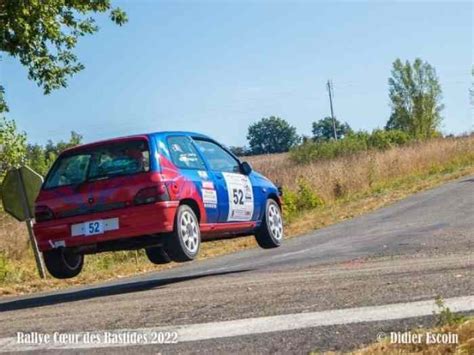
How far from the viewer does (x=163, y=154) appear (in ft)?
26.1

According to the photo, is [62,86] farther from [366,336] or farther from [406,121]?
[406,121]

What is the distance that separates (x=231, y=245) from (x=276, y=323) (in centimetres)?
1303

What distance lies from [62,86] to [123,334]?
1106cm

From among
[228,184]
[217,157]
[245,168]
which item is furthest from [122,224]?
[245,168]

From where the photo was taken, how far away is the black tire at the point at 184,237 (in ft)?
25.2

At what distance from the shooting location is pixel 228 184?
905 cm

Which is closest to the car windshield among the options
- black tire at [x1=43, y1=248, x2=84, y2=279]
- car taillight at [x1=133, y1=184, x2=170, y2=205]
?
car taillight at [x1=133, y1=184, x2=170, y2=205]

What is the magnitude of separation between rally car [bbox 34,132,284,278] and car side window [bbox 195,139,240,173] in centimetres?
19

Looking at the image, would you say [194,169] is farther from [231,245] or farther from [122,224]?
[231,245]

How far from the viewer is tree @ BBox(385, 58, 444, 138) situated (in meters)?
74.9

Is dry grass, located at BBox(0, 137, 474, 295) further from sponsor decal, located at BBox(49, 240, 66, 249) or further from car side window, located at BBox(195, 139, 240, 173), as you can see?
car side window, located at BBox(195, 139, 240, 173)

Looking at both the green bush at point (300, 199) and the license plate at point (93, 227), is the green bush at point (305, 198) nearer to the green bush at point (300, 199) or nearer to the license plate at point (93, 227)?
the green bush at point (300, 199)

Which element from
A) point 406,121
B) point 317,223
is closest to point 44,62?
point 317,223

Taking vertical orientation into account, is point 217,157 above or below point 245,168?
above
